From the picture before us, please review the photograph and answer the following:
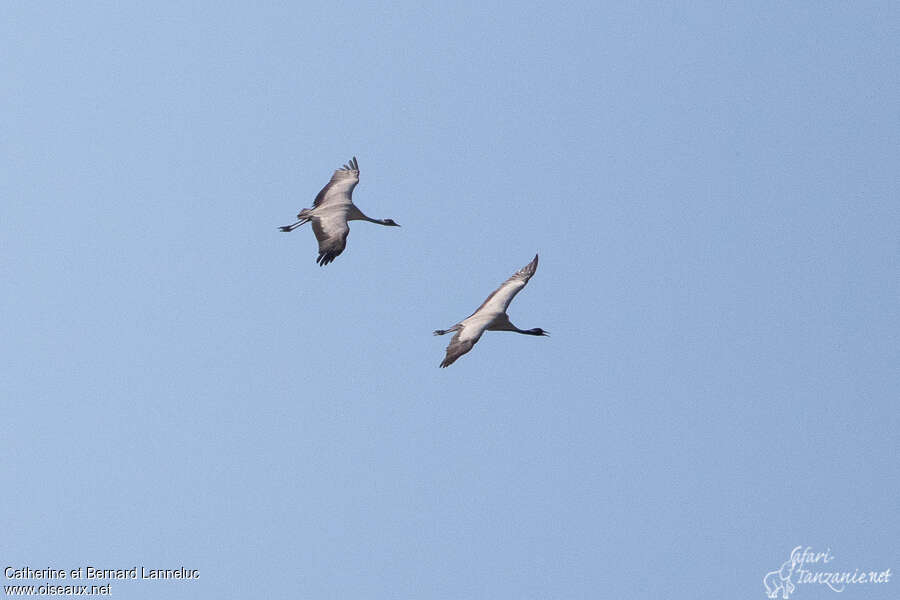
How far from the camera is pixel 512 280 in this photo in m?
34.3

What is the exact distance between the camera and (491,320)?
107 ft

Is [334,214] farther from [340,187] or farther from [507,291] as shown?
[507,291]

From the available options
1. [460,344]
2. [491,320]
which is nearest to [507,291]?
[491,320]

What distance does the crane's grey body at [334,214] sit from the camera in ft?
109

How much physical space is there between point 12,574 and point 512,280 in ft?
49.0

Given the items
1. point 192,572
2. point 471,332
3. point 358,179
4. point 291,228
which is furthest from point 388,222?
point 192,572

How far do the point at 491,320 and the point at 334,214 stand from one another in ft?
18.7

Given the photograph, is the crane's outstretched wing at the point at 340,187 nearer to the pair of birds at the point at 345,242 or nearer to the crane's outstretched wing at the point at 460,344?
the pair of birds at the point at 345,242

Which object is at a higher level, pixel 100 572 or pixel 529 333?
pixel 529 333

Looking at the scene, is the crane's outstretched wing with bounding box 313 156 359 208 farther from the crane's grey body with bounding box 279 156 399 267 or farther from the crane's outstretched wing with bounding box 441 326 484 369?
the crane's outstretched wing with bounding box 441 326 484 369

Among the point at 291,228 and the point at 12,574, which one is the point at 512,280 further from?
the point at 12,574

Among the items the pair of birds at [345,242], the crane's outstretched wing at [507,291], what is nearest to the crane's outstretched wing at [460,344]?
the pair of birds at [345,242]

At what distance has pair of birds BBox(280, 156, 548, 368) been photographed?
31.4 m

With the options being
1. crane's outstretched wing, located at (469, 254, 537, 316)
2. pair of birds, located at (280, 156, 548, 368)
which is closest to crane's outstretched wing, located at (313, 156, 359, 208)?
pair of birds, located at (280, 156, 548, 368)
